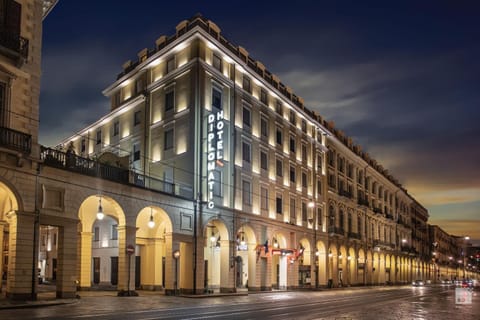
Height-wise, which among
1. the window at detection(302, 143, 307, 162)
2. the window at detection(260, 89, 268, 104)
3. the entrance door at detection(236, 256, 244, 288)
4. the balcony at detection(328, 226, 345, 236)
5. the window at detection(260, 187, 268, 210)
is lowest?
the entrance door at detection(236, 256, 244, 288)

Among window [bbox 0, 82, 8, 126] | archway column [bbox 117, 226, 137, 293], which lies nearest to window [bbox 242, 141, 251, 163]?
archway column [bbox 117, 226, 137, 293]

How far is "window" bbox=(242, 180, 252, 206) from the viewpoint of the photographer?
48.3 metres

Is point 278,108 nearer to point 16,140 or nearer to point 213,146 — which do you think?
point 213,146

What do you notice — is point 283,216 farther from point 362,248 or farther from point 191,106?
point 362,248

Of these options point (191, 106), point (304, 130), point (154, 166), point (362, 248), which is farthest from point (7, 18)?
point (362, 248)

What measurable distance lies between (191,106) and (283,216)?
17.7 meters

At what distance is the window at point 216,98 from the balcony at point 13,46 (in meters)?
19.4

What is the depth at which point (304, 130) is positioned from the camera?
→ 2491 inches

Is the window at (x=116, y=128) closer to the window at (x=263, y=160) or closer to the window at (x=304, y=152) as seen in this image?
the window at (x=263, y=160)

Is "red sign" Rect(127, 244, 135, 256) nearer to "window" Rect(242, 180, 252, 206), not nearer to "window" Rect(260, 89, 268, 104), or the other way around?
"window" Rect(242, 180, 252, 206)

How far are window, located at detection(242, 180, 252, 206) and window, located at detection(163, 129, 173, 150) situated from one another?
7.37 meters

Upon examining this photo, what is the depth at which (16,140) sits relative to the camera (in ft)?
88.9

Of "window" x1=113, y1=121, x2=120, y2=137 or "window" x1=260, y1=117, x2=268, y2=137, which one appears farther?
"window" x1=113, y1=121, x2=120, y2=137

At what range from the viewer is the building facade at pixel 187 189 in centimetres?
3031
